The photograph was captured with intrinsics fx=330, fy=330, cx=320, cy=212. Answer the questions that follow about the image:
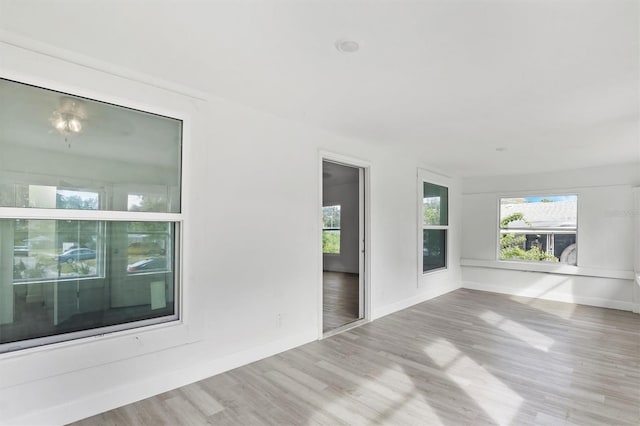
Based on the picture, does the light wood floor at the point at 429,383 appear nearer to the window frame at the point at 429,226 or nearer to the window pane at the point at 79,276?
the window pane at the point at 79,276

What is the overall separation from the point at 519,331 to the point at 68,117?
16.8ft

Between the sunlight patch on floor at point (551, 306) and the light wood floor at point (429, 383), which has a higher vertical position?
the light wood floor at point (429, 383)

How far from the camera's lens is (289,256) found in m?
3.52

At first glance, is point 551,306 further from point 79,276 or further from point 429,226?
point 79,276

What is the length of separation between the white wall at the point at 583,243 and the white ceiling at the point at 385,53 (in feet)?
8.85

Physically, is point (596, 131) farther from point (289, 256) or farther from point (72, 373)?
point (72, 373)

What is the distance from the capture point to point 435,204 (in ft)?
20.5

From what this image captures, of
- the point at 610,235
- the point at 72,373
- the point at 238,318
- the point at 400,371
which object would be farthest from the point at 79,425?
the point at 610,235

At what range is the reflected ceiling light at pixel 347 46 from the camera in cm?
202

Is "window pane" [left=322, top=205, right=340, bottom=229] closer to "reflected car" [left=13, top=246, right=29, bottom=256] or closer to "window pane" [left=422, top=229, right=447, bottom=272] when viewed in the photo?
"window pane" [left=422, top=229, right=447, bottom=272]

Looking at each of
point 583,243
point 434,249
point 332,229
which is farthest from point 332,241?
point 583,243

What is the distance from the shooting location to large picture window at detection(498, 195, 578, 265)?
6059 millimetres

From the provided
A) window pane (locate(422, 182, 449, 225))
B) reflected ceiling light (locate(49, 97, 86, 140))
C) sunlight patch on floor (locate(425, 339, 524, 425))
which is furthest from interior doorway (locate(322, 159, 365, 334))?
reflected ceiling light (locate(49, 97, 86, 140))

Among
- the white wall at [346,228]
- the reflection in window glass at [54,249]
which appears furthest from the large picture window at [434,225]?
the reflection in window glass at [54,249]
